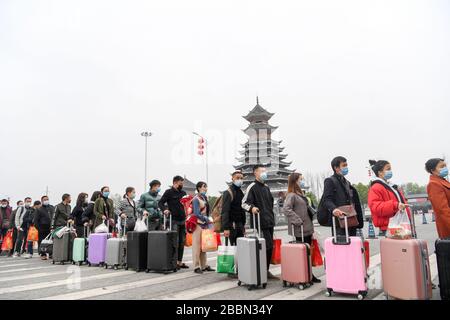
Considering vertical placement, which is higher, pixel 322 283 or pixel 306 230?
pixel 306 230

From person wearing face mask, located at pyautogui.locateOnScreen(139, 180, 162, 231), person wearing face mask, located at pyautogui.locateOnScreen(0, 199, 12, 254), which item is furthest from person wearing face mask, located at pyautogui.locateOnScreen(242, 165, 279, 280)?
person wearing face mask, located at pyautogui.locateOnScreen(0, 199, 12, 254)

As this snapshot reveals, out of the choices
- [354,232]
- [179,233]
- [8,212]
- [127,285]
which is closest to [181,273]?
[179,233]

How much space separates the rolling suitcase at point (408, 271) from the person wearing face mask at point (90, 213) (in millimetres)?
6998

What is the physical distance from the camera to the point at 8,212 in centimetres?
1142

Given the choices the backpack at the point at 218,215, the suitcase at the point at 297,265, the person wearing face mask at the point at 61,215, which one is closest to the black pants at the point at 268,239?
the suitcase at the point at 297,265

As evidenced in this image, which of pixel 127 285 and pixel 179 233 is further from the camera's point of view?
pixel 179 233

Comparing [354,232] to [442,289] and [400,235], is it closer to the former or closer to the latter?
[400,235]

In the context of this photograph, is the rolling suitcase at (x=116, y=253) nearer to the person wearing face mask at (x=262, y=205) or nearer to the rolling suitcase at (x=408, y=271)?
the person wearing face mask at (x=262, y=205)

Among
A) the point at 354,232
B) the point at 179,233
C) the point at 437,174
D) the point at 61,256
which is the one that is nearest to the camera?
the point at 437,174

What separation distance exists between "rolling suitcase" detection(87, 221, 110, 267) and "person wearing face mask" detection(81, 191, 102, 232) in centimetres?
85

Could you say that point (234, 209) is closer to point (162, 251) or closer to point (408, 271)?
point (162, 251)

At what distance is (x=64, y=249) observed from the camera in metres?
8.08

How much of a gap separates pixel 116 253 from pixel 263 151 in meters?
44.9
